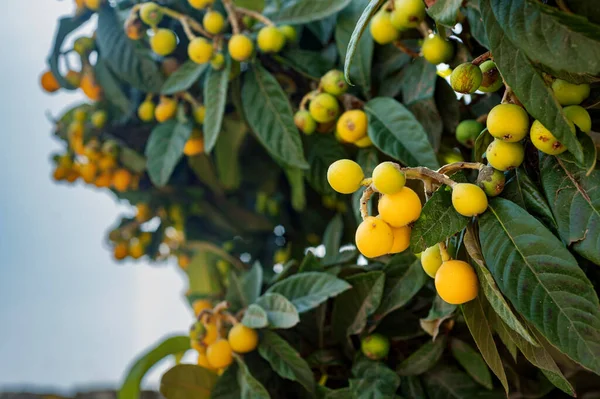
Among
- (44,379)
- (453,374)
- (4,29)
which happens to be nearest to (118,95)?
(453,374)

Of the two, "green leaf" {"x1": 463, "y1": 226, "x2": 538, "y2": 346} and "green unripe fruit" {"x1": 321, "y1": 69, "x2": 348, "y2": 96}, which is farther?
"green unripe fruit" {"x1": 321, "y1": 69, "x2": 348, "y2": 96}

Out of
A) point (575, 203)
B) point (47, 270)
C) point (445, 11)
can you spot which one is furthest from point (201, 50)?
point (47, 270)

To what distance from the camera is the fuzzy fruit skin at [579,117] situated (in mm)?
467

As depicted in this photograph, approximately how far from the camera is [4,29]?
1847 millimetres

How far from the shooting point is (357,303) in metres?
0.71

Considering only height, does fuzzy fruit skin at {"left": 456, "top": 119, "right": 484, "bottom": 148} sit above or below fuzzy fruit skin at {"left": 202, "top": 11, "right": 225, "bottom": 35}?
below

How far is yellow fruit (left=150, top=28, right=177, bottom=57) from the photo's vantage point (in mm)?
830

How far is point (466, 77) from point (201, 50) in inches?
15.1

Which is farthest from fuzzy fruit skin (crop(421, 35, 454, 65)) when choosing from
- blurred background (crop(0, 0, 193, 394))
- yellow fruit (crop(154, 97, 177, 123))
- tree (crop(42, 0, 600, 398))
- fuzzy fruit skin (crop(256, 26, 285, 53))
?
blurred background (crop(0, 0, 193, 394))

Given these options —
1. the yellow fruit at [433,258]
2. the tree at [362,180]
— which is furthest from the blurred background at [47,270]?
the yellow fruit at [433,258]

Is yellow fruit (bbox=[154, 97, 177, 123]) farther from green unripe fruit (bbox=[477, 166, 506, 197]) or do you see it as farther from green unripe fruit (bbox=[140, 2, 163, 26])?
green unripe fruit (bbox=[477, 166, 506, 197])

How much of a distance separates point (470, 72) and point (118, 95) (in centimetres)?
66

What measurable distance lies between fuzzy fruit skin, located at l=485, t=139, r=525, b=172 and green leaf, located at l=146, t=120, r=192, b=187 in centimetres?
49

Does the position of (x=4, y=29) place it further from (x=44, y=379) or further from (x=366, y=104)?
(x=366, y=104)
